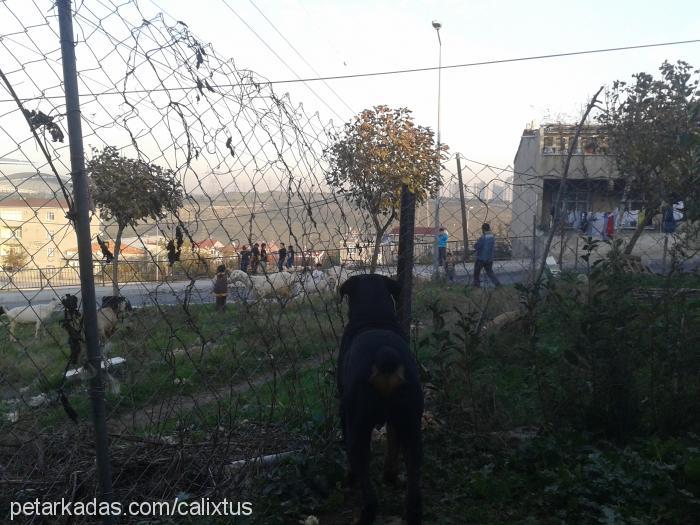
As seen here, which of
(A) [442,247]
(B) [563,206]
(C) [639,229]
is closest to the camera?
(B) [563,206]

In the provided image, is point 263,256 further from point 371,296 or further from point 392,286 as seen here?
point 392,286

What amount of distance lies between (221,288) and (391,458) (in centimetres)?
130

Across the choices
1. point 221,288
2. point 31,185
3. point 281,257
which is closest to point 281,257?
point 281,257

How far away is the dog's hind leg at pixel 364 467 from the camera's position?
→ 3102 millimetres

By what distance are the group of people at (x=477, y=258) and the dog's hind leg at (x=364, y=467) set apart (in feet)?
7.89

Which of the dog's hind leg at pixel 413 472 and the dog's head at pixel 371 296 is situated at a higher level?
the dog's head at pixel 371 296

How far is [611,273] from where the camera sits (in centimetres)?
414

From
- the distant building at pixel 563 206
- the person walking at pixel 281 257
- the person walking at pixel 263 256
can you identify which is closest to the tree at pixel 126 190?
the person walking at pixel 263 256

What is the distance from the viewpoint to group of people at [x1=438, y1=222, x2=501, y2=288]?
5.36m

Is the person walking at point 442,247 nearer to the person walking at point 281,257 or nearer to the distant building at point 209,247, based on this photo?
the person walking at point 281,257

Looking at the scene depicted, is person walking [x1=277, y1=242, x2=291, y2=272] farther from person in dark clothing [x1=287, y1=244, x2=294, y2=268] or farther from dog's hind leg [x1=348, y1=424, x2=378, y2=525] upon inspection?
dog's hind leg [x1=348, y1=424, x2=378, y2=525]

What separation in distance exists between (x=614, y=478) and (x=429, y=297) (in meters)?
2.35

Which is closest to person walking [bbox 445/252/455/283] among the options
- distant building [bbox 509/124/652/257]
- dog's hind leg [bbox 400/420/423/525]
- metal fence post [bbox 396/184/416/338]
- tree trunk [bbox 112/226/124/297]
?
distant building [bbox 509/124/652/257]

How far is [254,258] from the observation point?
3.46 m
